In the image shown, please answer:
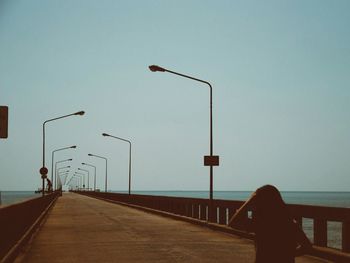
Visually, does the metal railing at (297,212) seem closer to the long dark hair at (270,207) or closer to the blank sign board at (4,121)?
the blank sign board at (4,121)

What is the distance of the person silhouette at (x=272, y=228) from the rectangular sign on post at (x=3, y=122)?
289 inches

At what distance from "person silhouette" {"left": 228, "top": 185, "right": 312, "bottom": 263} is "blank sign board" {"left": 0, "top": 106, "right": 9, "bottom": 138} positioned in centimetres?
735

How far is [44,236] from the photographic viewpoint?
1930cm

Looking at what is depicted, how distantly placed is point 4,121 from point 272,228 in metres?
8.01

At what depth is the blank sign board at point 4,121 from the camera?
11.7 metres

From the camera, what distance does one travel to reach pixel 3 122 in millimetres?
12031

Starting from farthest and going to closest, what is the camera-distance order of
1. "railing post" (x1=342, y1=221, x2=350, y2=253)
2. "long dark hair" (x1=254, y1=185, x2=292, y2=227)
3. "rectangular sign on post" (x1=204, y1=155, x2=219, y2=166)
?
"rectangular sign on post" (x1=204, y1=155, x2=219, y2=166) < "railing post" (x1=342, y1=221, x2=350, y2=253) < "long dark hair" (x1=254, y1=185, x2=292, y2=227)

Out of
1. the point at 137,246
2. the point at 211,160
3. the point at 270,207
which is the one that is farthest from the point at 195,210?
the point at 270,207

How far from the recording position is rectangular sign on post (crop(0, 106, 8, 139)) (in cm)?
1171

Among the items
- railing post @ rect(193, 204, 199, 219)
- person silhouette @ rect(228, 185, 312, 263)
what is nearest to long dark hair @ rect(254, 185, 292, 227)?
person silhouette @ rect(228, 185, 312, 263)

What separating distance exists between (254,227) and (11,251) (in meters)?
9.19

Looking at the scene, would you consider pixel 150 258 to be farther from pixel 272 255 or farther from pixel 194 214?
pixel 194 214

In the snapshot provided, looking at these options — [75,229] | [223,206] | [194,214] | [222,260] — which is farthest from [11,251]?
[194,214]

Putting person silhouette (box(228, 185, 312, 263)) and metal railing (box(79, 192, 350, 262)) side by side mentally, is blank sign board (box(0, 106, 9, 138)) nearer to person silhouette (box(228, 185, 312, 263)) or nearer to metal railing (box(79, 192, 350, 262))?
person silhouette (box(228, 185, 312, 263))
